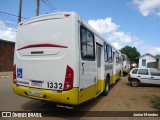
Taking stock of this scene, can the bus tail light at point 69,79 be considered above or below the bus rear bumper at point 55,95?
above

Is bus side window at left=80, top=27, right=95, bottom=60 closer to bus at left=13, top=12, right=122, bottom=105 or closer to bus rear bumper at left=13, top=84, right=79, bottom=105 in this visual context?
bus at left=13, top=12, right=122, bottom=105

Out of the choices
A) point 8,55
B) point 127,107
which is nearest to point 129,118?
point 127,107

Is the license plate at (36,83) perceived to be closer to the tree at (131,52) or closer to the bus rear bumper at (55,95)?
the bus rear bumper at (55,95)

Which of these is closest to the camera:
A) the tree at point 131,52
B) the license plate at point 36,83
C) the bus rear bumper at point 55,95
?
the bus rear bumper at point 55,95

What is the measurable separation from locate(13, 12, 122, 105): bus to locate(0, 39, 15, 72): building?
648 inches

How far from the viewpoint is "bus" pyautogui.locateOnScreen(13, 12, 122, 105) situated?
5859 mm

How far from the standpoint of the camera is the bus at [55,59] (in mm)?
5859

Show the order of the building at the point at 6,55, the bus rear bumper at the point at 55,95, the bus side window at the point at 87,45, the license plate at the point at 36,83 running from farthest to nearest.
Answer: the building at the point at 6,55, the bus side window at the point at 87,45, the license plate at the point at 36,83, the bus rear bumper at the point at 55,95

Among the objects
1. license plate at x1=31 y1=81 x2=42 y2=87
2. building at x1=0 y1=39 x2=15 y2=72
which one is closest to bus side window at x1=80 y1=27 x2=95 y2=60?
license plate at x1=31 y1=81 x2=42 y2=87

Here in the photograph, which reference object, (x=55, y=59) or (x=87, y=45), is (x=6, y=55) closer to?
(x=87, y=45)

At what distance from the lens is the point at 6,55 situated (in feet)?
75.7

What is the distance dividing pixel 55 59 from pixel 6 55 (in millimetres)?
18680

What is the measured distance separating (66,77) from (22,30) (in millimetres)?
2553

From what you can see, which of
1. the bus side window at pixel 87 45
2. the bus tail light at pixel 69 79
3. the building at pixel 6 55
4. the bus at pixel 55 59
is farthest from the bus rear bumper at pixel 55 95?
the building at pixel 6 55
